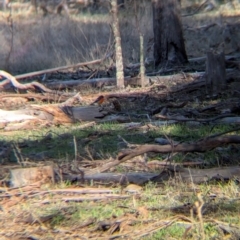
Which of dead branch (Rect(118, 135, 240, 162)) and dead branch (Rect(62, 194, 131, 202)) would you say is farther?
dead branch (Rect(118, 135, 240, 162))

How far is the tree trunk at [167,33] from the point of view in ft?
55.1

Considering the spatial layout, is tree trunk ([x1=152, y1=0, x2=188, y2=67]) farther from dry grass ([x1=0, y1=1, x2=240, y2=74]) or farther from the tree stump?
the tree stump

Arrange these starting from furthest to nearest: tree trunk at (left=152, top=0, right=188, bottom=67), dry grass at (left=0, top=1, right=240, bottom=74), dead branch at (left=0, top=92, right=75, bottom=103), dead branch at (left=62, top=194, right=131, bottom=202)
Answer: dry grass at (left=0, top=1, right=240, bottom=74) → tree trunk at (left=152, top=0, right=188, bottom=67) → dead branch at (left=0, top=92, right=75, bottom=103) → dead branch at (left=62, top=194, right=131, bottom=202)

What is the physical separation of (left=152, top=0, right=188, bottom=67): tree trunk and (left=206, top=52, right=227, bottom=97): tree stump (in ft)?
13.3

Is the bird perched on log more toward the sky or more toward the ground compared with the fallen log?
more toward the ground

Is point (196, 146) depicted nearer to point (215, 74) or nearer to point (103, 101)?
point (103, 101)

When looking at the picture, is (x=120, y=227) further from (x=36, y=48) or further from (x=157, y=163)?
(x=36, y=48)

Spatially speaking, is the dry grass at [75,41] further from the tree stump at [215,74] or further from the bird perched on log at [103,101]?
the bird perched on log at [103,101]

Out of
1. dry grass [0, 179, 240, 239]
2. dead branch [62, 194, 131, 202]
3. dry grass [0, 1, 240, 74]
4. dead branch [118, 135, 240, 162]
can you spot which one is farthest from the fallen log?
dry grass [0, 1, 240, 74]

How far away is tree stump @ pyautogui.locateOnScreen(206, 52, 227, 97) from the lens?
1255 centimetres

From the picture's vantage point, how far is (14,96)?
40.5ft

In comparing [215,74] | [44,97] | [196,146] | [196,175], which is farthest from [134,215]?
[215,74]

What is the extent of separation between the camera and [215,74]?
1266cm

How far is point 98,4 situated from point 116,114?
28880 millimetres
